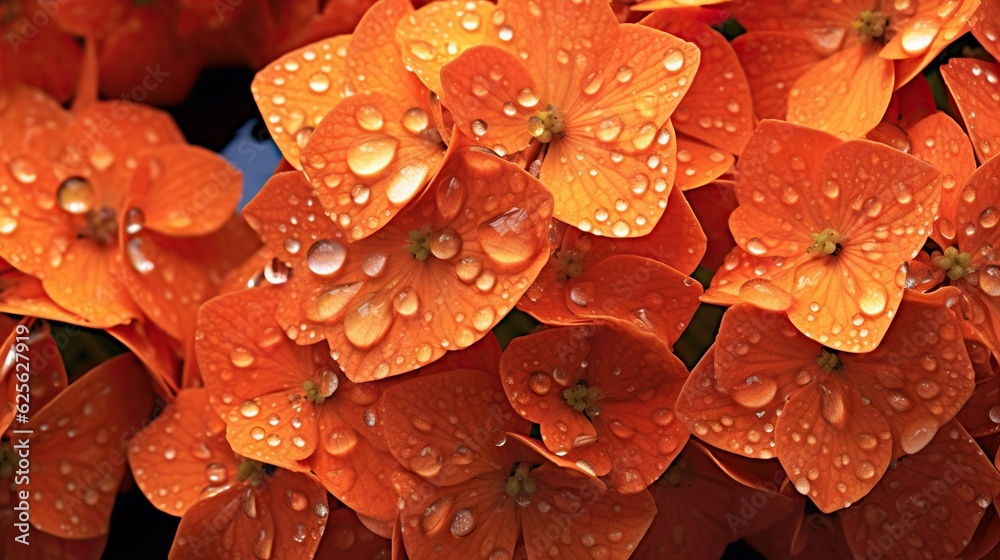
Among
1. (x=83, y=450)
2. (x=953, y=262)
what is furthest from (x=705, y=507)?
(x=83, y=450)

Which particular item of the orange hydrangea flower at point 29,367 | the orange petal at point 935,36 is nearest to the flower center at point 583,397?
the orange petal at point 935,36

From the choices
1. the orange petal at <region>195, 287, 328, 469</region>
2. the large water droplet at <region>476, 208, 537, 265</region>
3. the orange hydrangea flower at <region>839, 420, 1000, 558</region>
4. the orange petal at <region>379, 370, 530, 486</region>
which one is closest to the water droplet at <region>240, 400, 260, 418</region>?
the orange petal at <region>195, 287, 328, 469</region>

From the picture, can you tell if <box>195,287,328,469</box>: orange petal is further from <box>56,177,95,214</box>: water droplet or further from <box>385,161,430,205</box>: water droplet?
<box>56,177,95,214</box>: water droplet

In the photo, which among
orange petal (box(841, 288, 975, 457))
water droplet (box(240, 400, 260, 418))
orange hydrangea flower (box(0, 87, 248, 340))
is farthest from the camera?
orange hydrangea flower (box(0, 87, 248, 340))

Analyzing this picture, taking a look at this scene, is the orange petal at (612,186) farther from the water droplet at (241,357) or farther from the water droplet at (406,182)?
the water droplet at (241,357)

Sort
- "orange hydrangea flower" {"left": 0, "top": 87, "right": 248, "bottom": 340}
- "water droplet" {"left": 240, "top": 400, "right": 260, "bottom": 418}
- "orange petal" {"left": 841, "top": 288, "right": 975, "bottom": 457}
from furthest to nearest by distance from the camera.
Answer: "orange hydrangea flower" {"left": 0, "top": 87, "right": 248, "bottom": 340} < "water droplet" {"left": 240, "top": 400, "right": 260, "bottom": 418} < "orange petal" {"left": 841, "top": 288, "right": 975, "bottom": 457}

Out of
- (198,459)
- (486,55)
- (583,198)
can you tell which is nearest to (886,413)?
(583,198)

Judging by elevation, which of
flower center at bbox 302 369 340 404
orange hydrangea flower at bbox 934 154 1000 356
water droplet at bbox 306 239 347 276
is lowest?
flower center at bbox 302 369 340 404

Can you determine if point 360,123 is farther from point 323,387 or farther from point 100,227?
point 100,227
